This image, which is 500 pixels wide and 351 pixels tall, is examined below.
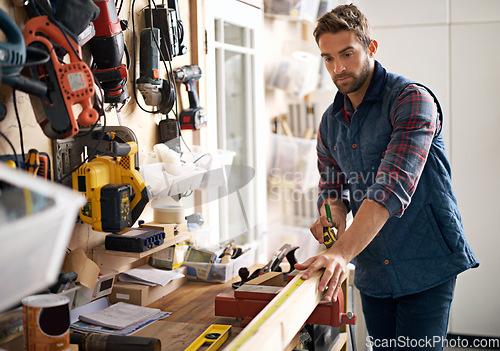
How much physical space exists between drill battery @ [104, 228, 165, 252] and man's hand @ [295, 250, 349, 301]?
57 centimetres

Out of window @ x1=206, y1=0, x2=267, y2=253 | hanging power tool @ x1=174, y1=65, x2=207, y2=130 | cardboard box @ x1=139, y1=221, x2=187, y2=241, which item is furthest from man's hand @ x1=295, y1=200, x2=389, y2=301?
window @ x1=206, y1=0, x2=267, y2=253

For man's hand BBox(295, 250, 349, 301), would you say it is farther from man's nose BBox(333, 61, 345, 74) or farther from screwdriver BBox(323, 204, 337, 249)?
man's nose BBox(333, 61, 345, 74)

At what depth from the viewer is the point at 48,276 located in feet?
2.21

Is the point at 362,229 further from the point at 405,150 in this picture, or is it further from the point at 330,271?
the point at 405,150

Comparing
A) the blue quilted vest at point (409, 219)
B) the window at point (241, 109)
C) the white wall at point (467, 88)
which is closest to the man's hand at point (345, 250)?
the blue quilted vest at point (409, 219)

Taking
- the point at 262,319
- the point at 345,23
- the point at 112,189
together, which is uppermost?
the point at 345,23

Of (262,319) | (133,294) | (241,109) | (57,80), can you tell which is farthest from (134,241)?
(241,109)

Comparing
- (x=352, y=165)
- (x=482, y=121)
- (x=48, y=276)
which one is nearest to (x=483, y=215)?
(x=482, y=121)

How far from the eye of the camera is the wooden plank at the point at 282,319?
3.14ft

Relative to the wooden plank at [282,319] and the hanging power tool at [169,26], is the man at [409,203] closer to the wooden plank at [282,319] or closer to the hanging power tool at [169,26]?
the wooden plank at [282,319]

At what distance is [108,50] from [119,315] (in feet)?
2.65

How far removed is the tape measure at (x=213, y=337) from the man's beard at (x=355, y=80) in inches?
34.2

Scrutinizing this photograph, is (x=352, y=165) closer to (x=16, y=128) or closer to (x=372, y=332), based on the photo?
(x=372, y=332)

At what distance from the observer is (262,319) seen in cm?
106
